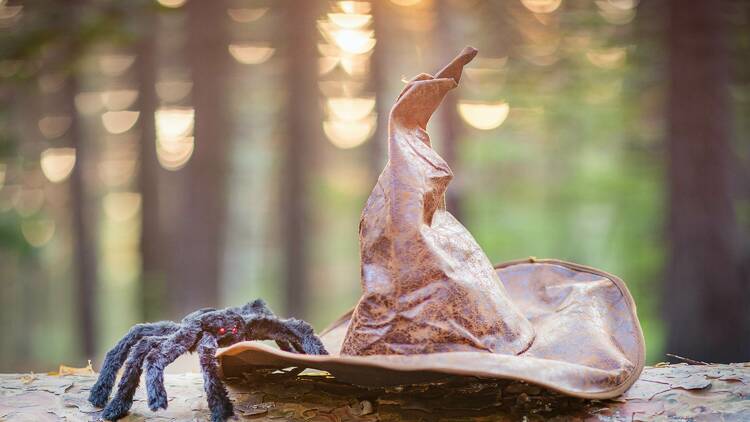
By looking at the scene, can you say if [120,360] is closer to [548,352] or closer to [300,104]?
[548,352]

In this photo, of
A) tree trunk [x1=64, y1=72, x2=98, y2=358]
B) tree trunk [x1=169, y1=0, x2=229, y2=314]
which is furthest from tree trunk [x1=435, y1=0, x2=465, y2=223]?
tree trunk [x1=64, y1=72, x2=98, y2=358]

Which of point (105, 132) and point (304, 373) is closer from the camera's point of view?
point (304, 373)

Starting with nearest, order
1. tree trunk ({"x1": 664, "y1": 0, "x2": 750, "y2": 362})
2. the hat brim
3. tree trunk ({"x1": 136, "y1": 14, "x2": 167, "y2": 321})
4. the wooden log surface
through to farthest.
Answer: the hat brim
the wooden log surface
tree trunk ({"x1": 664, "y1": 0, "x2": 750, "y2": 362})
tree trunk ({"x1": 136, "y1": 14, "x2": 167, "y2": 321})

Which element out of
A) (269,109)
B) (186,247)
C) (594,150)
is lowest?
(186,247)

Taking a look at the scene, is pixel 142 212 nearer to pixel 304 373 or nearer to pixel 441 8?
pixel 441 8

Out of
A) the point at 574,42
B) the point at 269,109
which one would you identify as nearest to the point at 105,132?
the point at 269,109

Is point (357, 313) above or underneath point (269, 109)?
underneath

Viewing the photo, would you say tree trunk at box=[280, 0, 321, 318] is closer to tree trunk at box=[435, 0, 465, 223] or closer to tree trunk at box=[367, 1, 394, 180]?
tree trunk at box=[367, 1, 394, 180]

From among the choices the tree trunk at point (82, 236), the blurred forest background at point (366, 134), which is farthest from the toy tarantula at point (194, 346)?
the tree trunk at point (82, 236)
